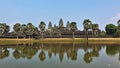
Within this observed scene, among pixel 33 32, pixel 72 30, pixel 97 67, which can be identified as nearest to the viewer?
pixel 97 67

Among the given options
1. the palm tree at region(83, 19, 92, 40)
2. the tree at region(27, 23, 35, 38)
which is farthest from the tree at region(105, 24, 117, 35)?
the tree at region(27, 23, 35, 38)

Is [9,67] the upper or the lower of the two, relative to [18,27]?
lower

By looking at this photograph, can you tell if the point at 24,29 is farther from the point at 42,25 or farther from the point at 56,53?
the point at 56,53

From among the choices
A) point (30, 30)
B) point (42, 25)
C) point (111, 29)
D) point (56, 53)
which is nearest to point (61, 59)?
point (56, 53)

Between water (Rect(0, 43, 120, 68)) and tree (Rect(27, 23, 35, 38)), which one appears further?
tree (Rect(27, 23, 35, 38))

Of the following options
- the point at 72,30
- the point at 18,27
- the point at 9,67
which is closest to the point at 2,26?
the point at 18,27

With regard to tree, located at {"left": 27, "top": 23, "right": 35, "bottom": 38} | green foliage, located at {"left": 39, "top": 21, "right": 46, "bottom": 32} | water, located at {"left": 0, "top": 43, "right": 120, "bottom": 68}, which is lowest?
water, located at {"left": 0, "top": 43, "right": 120, "bottom": 68}

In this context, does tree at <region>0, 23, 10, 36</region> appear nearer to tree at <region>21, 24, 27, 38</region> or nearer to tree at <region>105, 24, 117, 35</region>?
tree at <region>21, 24, 27, 38</region>

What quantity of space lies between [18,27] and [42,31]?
18027 millimetres

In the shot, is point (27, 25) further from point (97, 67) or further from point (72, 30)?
point (97, 67)

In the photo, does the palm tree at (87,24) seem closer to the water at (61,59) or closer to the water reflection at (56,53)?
the water reflection at (56,53)

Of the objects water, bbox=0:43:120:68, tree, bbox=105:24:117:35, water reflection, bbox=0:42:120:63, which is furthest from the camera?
tree, bbox=105:24:117:35

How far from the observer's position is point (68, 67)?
120 feet

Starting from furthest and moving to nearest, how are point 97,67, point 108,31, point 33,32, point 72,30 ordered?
point 108,31
point 72,30
point 33,32
point 97,67
